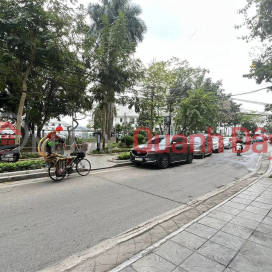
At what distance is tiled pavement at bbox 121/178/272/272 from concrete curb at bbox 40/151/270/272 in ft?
0.80

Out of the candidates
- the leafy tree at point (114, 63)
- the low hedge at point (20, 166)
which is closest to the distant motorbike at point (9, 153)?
the low hedge at point (20, 166)

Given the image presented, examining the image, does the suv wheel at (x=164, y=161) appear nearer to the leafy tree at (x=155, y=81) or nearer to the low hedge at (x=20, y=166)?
the low hedge at (x=20, y=166)

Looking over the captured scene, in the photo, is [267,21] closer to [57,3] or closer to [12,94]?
[57,3]

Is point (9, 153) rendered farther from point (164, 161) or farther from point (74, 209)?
point (164, 161)

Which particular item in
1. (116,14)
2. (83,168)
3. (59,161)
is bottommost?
(83,168)

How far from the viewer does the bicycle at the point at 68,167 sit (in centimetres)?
604

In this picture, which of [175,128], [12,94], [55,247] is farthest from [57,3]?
[175,128]

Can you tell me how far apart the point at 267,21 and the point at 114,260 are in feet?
40.0

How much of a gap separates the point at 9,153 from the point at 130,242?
8.04m

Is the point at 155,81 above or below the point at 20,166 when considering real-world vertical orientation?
above

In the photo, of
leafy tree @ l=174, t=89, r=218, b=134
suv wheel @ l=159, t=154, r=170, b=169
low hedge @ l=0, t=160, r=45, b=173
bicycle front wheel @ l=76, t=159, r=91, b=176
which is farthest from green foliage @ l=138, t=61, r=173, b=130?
low hedge @ l=0, t=160, r=45, b=173

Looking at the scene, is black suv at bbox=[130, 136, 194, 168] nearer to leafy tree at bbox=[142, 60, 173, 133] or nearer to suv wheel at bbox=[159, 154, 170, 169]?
suv wheel at bbox=[159, 154, 170, 169]

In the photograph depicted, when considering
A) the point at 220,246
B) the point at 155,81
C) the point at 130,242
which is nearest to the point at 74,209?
the point at 130,242

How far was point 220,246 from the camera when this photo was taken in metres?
2.59
